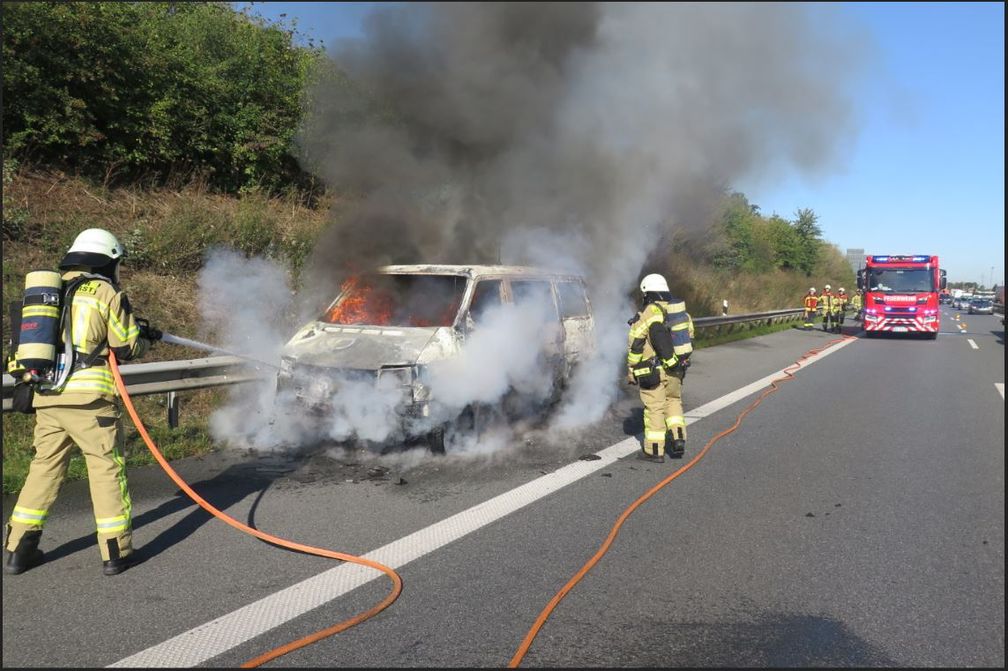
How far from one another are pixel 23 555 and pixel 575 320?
202 inches

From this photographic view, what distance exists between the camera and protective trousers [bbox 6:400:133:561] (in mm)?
3414

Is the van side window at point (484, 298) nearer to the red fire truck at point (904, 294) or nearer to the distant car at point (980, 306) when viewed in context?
the red fire truck at point (904, 294)

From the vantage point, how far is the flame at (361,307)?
615cm

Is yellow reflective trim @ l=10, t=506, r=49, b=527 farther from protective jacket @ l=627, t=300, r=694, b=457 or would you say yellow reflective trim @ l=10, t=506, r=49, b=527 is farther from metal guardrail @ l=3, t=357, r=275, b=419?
protective jacket @ l=627, t=300, r=694, b=457

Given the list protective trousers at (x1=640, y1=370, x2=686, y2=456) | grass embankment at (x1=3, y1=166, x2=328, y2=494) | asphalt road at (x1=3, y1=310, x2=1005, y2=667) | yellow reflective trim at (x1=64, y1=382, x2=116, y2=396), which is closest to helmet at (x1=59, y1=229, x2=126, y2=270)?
yellow reflective trim at (x1=64, y1=382, x2=116, y2=396)

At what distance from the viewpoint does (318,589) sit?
323 cm

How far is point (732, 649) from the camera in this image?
9.13 ft

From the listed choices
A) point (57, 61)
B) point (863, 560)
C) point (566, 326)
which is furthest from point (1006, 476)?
point (57, 61)

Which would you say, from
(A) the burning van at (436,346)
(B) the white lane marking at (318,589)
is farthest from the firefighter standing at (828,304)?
(B) the white lane marking at (318,589)

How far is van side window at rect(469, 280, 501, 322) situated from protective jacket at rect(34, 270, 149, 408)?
299cm

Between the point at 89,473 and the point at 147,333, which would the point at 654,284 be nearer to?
the point at 147,333

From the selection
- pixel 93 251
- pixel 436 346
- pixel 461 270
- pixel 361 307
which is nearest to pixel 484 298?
pixel 461 270

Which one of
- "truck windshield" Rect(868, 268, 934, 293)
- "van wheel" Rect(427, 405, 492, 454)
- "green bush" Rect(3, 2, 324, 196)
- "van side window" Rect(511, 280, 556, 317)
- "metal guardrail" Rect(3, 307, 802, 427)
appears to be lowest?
"van wheel" Rect(427, 405, 492, 454)

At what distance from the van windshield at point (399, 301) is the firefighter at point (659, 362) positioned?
62.8 inches
